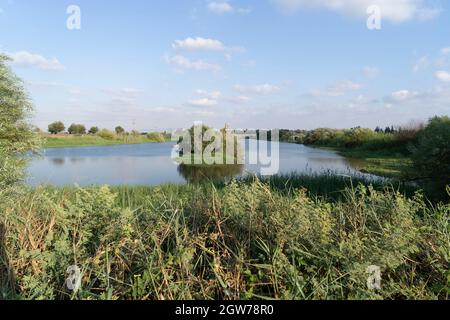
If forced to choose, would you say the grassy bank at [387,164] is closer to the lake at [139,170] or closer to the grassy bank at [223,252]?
the lake at [139,170]

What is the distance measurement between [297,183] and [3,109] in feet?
30.3

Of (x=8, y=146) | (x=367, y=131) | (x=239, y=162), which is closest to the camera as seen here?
(x=8, y=146)

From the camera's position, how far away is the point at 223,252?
7.38ft

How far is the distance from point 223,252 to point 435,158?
7516mm

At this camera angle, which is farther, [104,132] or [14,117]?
[104,132]

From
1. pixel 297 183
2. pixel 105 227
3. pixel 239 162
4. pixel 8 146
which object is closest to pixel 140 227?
pixel 105 227

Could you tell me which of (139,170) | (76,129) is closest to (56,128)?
(76,129)

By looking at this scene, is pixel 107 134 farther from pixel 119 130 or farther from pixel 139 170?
pixel 139 170

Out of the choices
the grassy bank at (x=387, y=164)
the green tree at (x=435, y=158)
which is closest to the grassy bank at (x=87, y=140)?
the grassy bank at (x=387, y=164)

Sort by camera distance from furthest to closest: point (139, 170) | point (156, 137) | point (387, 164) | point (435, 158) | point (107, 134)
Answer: point (156, 137), point (107, 134), point (387, 164), point (139, 170), point (435, 158)

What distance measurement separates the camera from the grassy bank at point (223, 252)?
1908 millimetres

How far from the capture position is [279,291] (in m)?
1.92

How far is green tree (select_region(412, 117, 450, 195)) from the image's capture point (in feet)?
25.2
